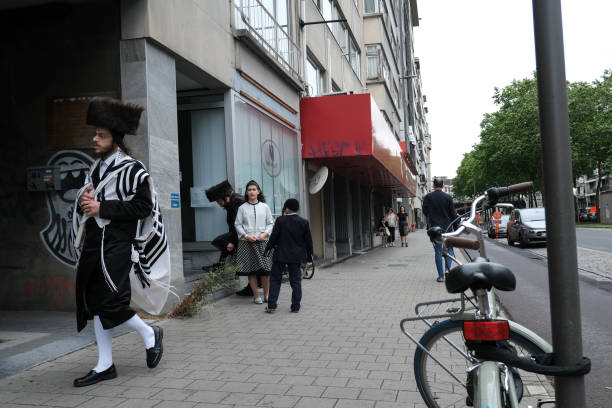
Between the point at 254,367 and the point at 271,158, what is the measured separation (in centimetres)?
759

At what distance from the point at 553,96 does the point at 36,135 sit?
6310 mm

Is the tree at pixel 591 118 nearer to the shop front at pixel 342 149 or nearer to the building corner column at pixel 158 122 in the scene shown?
the shop front at pixel 342 149

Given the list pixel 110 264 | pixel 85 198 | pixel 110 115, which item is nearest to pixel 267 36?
pixel 110 115

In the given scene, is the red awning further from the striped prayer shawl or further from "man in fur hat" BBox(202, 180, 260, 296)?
the striped prayer shawl

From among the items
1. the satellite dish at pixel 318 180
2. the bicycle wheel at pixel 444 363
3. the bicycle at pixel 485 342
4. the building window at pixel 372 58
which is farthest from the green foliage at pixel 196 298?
the building window at pixel 372 58

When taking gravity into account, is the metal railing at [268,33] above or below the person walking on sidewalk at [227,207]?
above

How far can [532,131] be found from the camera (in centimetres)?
4900

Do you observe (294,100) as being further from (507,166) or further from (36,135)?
(507,166)

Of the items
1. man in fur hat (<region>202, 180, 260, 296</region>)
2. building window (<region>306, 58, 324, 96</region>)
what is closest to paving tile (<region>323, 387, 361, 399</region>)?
man in fur hat (<region>202, 180, 260, 296</region>)

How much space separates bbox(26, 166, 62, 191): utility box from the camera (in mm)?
6633

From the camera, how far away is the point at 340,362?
14.9 feet

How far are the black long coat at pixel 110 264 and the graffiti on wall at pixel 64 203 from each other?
284 cm

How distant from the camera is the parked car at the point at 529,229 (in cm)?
2044

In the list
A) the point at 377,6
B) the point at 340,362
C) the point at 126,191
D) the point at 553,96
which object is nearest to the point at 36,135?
the point at 126,191
